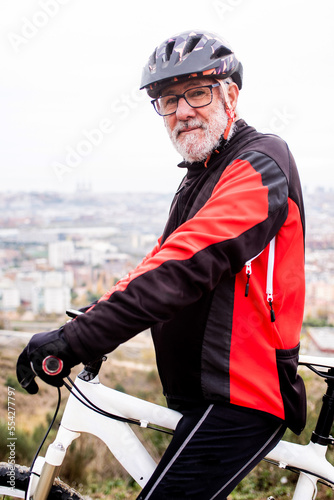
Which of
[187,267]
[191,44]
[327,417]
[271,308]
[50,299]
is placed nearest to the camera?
[187,267]

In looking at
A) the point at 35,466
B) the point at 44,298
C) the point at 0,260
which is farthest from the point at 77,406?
the point at 0,260

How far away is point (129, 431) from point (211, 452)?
42cm

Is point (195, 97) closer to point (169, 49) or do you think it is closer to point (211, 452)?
point (169, 49)

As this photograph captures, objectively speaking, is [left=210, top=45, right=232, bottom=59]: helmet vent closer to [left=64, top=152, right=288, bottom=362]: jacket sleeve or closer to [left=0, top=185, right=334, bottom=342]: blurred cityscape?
[left=64, top=152, right=288, bottom=362]: jacket sleeve

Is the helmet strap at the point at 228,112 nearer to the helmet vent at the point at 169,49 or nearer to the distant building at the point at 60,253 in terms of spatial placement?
the helmet vent at the point at 169,49

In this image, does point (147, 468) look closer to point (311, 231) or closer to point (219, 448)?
point (219, 448)

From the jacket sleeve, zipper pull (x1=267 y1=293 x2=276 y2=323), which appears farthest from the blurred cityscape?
zipper pull (x1=267 y1=293 x2=276 y2=323)

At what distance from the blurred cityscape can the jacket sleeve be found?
843 cm

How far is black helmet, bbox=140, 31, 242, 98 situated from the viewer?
5.81ft

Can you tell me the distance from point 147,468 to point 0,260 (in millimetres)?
16426

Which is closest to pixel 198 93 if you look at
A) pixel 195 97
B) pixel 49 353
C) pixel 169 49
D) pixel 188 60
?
pixel 195 97

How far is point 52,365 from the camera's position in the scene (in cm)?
140

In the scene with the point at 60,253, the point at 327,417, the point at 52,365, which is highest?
the point at 52,365

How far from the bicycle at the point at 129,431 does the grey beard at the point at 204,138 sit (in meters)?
0.96
